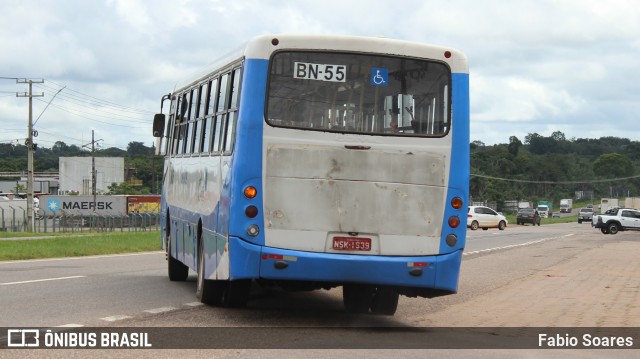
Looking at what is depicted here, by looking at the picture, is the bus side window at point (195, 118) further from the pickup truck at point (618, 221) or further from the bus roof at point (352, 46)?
the pickup truck at point (618, 221)

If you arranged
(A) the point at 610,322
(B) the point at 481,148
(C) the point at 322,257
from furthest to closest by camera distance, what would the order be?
(B) the point at 481,148, (A) the point at 610,322, (C) the point at 322,257

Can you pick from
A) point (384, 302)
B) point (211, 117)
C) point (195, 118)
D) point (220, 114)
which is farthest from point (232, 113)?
point (195, 118)

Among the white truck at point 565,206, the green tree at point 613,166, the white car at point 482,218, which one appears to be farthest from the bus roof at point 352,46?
the green tree at point 613,166

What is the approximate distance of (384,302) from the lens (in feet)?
41.9

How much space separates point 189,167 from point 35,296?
2.87 meters

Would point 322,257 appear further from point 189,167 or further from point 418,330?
point 189,167

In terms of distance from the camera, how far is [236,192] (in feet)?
36.2

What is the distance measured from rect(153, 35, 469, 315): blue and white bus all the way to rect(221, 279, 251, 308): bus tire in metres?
0.96

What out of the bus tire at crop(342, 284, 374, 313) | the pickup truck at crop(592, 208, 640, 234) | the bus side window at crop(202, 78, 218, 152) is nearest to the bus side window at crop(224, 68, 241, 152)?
the bus side window at crop(202, 78, 218, 152)

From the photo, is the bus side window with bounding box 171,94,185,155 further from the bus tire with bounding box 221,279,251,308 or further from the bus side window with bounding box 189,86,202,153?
the bus tire with bounding box 221,279,251,308

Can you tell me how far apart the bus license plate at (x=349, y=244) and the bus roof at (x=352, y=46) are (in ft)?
6.81

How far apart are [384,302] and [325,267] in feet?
6.69

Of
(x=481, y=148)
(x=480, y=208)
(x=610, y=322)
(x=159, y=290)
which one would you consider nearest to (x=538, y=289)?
(x=610, y=322)

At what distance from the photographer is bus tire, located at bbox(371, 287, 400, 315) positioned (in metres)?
12.7
